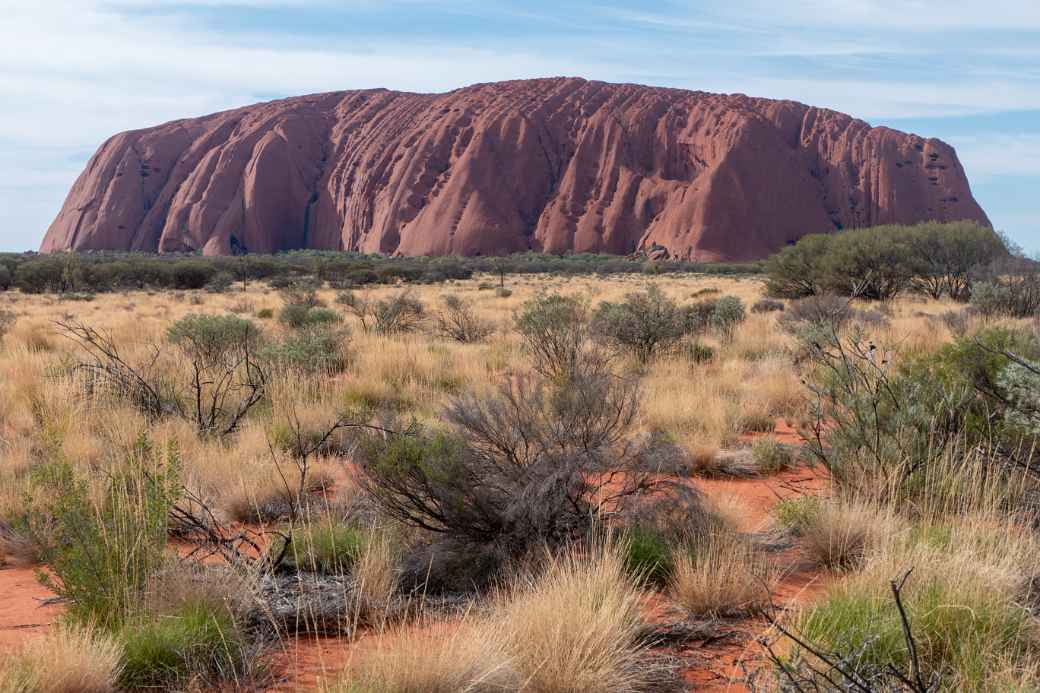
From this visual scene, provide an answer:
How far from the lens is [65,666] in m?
2.68

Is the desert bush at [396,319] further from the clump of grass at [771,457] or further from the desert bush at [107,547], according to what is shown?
the desert bush at [107,547]

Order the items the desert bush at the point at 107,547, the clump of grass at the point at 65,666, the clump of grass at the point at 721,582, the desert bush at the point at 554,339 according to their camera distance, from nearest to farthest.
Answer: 1. the clump of grass at the point at 65,666
2. the desert bush at the point at 107,547
3. the clump of grass at the point at 721,582
4. the desert bush at the point at 554,339

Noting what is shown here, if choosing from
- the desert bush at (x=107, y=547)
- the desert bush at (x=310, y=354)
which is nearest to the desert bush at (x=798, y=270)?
the desert bush at (x=310, y=354)

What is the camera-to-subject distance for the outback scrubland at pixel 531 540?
2.83 meters

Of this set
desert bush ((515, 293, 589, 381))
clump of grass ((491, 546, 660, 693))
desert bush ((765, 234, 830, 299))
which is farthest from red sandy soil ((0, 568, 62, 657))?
desert bush ((765, 234, 830, 299))

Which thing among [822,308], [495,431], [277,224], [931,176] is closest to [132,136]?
[277,224]

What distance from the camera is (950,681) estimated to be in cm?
273

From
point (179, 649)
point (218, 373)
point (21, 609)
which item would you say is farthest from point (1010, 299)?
point (21, 609)

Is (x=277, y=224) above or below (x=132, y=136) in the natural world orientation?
below

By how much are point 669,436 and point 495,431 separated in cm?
270

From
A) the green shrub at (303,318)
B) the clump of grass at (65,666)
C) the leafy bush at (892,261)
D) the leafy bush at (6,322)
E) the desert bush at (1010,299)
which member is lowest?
the leafy bush at (6,322)

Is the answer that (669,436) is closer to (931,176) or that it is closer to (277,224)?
(277,224)

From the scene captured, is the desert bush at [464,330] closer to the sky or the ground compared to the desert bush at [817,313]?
closer to the ground

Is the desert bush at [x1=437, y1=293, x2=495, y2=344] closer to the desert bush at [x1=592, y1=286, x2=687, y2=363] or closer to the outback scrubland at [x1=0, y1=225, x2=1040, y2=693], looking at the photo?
the desert bush at [x1=592, y1=286, x2=687, y2=363]
